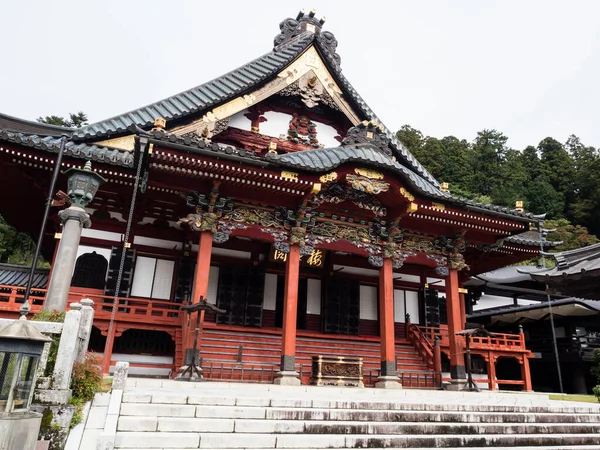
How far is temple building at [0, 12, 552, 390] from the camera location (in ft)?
35.2

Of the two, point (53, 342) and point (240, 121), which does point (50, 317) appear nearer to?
point (53, 342)

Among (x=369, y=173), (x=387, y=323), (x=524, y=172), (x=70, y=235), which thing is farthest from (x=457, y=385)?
(x=524, y=172)

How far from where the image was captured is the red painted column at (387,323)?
→ 11742 mm

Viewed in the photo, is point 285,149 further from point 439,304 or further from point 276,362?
point 439,304

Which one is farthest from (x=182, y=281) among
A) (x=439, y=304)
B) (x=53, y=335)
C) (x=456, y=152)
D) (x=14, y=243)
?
(x=456, y=152)

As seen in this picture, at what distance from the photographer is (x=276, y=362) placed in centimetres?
1197

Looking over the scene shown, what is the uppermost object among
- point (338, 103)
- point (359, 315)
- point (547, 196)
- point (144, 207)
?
point (547, 196)

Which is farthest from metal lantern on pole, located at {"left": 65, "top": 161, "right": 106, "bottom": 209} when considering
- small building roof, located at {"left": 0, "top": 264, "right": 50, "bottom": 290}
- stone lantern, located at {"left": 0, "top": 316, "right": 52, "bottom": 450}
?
small building roof, located at {"left": 0, "top": 264, "right": 50, "bottom": 290}

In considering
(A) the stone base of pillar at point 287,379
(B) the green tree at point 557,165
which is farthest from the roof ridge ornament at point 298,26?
(B) the green tree at point 557,165

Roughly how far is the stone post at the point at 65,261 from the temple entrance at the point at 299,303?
301 inches

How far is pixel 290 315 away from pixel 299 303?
373 centimetres

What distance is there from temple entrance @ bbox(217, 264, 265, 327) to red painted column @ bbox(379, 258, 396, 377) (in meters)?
3.81

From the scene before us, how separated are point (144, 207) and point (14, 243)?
2723 centimetres

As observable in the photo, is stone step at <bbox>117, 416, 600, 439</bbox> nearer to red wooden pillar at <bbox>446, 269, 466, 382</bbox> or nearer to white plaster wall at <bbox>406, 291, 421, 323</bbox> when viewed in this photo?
red wooden pillar at <bbox>446, 269, 466, 382</bbox>
